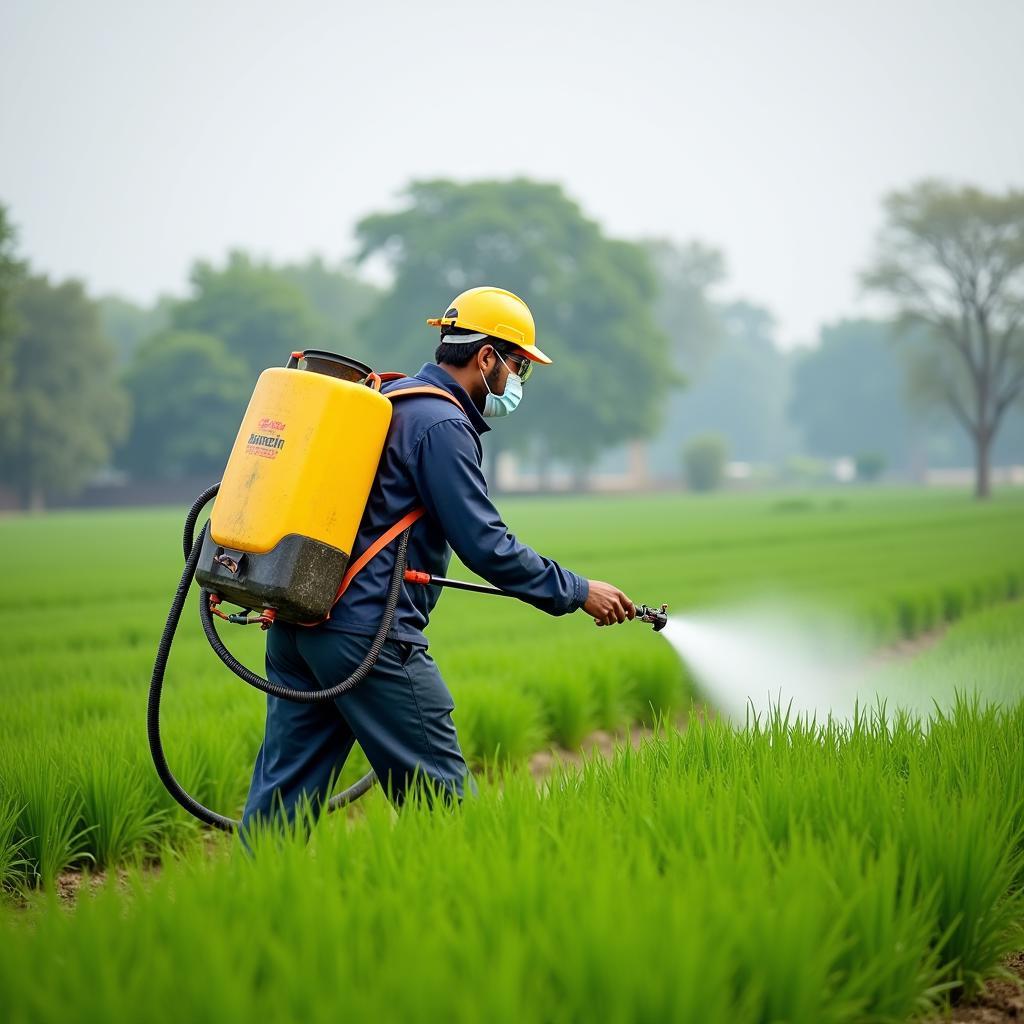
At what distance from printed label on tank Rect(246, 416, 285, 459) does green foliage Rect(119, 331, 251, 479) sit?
2399 inches

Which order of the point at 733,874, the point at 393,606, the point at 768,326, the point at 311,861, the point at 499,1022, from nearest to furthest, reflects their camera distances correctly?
the point at 499,1022
the point at 733,874
the point at 311,861
the point at 393,606
the point at 768,326

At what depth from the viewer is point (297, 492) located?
12.2ft

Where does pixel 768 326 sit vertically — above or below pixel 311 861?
above

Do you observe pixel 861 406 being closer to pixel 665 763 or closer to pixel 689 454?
pixel 689 454

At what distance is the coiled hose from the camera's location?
3.77 meters

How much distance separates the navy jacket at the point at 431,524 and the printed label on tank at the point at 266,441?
36cm

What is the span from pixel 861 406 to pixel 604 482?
1235 inches

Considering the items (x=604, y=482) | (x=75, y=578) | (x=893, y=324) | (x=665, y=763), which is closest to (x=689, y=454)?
(x=604, y=482)

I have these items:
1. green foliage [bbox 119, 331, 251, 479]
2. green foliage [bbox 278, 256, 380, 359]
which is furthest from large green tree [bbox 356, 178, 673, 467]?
green foliage [bbox 278, 256, 380, 359]

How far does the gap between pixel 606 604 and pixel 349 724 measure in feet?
3.17

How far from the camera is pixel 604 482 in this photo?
9469 centimetres

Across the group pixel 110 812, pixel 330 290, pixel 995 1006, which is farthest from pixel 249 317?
pixel 995 1006

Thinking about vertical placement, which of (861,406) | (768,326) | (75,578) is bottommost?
(75,578)

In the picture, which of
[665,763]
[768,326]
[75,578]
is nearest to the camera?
[665,763]
